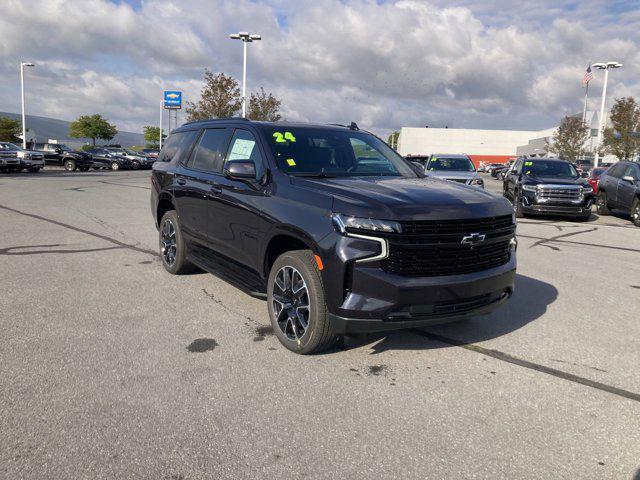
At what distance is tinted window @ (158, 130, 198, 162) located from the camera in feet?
20.6

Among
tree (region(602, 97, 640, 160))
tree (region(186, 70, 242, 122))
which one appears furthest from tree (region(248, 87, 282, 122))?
tree (region(602, 97, 640, 160))

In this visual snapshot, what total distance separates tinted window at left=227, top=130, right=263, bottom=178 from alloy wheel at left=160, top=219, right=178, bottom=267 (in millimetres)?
1604

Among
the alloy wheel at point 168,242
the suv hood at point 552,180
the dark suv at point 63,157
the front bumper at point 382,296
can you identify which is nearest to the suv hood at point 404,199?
the front bumper at point 382,296

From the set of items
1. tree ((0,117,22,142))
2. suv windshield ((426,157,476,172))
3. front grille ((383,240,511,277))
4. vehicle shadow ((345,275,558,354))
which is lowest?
vehicle shadow ((345,275,558,354))

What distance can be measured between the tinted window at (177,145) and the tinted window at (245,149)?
117 cm

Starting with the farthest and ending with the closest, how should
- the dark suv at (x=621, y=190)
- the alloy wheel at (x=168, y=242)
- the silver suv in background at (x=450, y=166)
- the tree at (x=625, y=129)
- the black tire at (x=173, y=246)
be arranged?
the tree at (x=625, y=129) < the silver suv in background at (x=450, y=166) < the dark suv at (x=621, y=190) < the alloy wheel at (x=168, y=242) < the black tire at (x=173, y=246)

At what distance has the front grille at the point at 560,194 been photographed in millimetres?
12930

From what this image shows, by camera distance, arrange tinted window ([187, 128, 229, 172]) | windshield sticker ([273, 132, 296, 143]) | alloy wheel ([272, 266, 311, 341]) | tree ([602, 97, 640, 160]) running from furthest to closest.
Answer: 1. tree ([602, 97, 640, 160])
2. tinted window ([187, 128, 229, 172])
3. windshield sticker ([273, 132, 296, 143])
4. alloy wheel ([272, 266, 311, 341])

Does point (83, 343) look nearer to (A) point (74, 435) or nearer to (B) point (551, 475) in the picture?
(A) point (74, 435)

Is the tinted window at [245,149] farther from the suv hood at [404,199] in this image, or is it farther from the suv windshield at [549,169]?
the suv windshield at [549,169]

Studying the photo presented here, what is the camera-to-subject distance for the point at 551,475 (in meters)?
2.63

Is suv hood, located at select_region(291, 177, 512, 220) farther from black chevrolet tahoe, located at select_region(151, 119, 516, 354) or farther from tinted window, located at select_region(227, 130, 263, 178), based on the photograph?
tinted window, located at select_region(227, 130, 263, 178)

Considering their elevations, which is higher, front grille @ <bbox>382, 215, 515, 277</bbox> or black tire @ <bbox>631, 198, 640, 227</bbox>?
front grille @ <bbox>382, 215, 515, 277</bbox>

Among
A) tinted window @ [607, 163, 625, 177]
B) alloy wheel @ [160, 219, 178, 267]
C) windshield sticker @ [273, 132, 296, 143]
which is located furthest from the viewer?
tinted window @ [607, 163, 625, 177]
